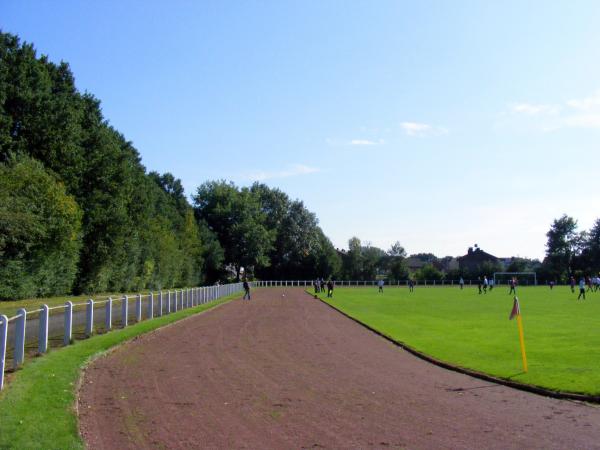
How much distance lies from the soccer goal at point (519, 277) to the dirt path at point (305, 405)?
95.7 meters

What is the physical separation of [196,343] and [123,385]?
6.67 metres

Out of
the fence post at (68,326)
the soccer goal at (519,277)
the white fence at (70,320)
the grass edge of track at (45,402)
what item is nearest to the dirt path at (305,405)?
the grass edge of track at (45,402)

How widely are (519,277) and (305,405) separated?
357 feet

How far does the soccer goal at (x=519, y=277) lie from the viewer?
105 m

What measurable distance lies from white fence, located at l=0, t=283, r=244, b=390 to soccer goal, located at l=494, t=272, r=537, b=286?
80436 millimetres

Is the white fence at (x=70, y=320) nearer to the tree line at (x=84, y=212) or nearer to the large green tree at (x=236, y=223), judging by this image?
the tree line at (x=84, y=212)

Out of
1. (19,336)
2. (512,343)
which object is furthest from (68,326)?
(512,343)

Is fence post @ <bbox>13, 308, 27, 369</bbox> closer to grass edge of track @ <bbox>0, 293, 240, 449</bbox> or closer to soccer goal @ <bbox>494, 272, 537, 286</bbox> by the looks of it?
grass edge of track @ <bbox>0, 293, 240, 449</bbox>

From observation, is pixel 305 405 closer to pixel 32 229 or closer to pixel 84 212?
pixel 32 229

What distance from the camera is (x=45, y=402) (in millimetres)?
8805

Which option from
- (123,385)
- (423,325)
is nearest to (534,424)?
(123,385)

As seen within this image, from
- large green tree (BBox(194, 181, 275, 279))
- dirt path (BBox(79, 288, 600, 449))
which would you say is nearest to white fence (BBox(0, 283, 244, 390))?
dirt path (BBox(79, 288, 600, 449))

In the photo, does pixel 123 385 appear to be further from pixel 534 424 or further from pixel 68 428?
pixel 534 424

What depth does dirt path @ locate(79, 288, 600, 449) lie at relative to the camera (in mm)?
7418
